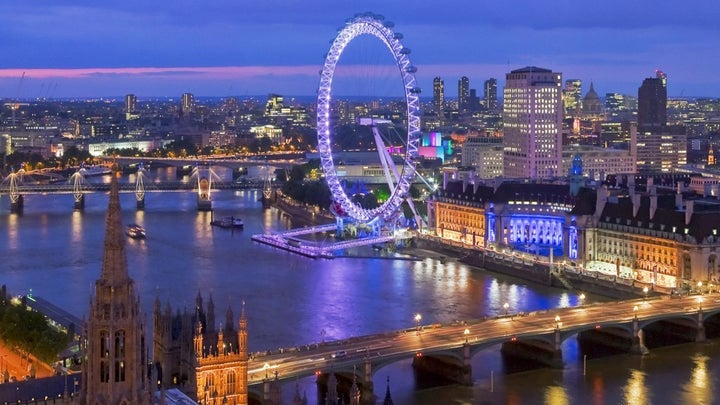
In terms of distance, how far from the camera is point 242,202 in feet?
205

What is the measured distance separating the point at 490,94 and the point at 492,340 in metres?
141

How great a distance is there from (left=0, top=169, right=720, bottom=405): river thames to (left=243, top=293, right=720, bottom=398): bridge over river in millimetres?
434

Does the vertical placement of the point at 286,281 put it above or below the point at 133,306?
below

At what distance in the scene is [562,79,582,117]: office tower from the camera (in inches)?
5256

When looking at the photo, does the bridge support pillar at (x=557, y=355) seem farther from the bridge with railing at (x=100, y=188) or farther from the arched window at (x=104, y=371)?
the bridge with railing at (x=100, y=188)

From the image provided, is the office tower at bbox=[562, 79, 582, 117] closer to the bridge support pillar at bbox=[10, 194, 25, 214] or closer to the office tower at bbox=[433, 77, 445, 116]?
the office tower at bbox=[433, 77, 445, 116]

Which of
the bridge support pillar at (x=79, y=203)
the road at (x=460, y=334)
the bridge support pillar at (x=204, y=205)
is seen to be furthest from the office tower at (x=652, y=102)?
the road at (x=460, y=334)

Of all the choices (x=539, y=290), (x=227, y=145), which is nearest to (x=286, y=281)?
(x=539, y=290)

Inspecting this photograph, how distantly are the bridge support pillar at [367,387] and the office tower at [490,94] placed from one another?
464 feet

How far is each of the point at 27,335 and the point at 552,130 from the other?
46606 millimetres

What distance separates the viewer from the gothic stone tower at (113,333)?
39.6 feet

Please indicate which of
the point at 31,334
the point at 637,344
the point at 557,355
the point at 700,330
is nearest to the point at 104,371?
the point at 31,334

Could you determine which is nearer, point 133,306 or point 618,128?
point 133,306

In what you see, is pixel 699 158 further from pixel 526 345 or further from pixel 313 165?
pixel 526 345
